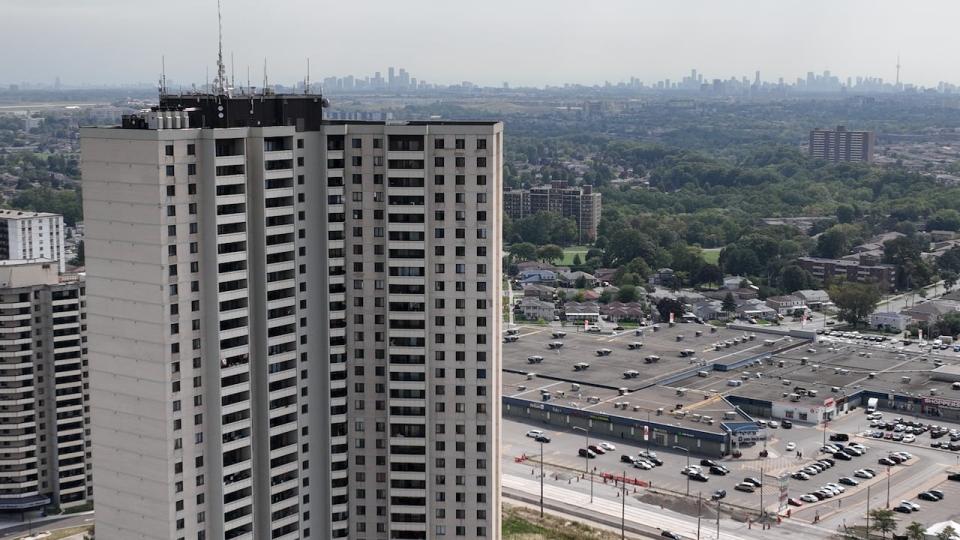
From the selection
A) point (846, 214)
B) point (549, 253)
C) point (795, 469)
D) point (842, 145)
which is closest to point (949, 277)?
point (846, 214)

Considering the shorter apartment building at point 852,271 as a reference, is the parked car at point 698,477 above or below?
below

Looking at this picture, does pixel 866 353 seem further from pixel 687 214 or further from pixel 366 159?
pixel 687 214

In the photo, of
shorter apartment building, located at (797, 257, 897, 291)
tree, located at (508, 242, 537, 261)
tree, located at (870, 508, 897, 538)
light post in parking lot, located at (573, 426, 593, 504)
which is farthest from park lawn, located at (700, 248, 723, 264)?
tree, located at (870, 508, 897, 538)

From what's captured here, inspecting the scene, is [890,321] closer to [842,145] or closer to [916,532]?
[916,532]

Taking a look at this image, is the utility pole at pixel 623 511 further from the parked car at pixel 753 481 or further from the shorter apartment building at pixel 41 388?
the shorter apartment building at pixel 41 388

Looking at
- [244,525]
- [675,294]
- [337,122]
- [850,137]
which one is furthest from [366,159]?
[850,137]

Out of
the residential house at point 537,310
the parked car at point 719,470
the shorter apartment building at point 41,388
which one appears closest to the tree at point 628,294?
the residential house at point 537,310

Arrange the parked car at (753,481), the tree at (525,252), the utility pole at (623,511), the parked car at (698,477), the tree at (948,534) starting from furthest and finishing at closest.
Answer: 1. the tree at (525,252)
2. the parked car at (698,477)
3. the parked car at (753,481)
4. the utility pole at (623,511)
5. the tree at (948,534)
